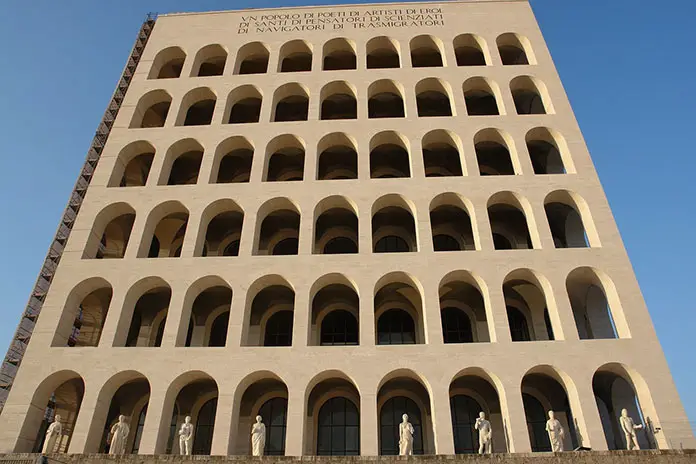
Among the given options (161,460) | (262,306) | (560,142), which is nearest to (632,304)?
(560,142)

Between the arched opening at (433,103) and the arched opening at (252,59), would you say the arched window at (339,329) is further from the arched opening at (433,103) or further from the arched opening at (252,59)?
the arched opening at (252,59)

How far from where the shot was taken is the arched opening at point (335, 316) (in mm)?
26969

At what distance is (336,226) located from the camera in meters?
29.3

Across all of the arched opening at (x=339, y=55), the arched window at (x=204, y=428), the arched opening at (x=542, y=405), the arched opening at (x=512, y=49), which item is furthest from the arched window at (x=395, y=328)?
the arched opening at (x=512, y=49)

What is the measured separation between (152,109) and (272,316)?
14.3 meters

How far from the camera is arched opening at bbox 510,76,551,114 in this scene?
1200 inches

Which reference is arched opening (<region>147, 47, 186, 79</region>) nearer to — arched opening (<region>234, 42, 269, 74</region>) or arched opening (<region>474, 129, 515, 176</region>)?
arched opening (<region>234, 42, 269, 74</region>)

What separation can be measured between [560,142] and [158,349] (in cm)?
2062

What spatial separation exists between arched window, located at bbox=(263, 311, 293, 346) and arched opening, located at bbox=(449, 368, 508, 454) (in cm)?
800

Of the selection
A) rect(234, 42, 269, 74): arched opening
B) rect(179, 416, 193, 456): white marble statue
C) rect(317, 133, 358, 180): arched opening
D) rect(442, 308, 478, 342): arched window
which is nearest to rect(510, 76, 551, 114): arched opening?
rect(317, 133, 358, 180): arched opening

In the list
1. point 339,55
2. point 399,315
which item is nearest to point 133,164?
point 339,55

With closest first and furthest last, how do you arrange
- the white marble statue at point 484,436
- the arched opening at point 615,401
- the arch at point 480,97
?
the white marble statue at point 484,436, the arched opening at point 615,401, the arch at point 480,97

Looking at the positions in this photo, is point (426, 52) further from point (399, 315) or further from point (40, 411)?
point (40, 411)

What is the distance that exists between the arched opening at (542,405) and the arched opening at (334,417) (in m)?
7.34
